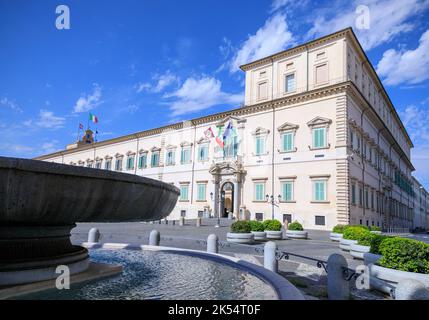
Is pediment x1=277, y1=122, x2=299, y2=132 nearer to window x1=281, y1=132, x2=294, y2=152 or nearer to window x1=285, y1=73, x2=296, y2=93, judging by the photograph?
window x1=281, y1=132, x2=294, y2=152

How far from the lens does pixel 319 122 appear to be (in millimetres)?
25531

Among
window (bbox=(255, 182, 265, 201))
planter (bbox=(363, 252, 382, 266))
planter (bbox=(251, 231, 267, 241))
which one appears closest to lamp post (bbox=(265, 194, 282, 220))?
window (bbox=(255, 182, 265, 201))

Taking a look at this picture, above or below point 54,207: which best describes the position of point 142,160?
above

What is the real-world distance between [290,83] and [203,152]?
11689mm

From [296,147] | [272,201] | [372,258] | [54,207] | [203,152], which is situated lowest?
[372,258]

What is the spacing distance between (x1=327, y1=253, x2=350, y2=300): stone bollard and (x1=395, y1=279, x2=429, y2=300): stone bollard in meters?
1.49

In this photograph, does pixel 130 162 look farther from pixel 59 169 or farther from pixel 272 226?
pixel 59 169

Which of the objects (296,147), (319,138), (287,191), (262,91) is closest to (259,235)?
(287,191)

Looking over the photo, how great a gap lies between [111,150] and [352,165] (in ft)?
116

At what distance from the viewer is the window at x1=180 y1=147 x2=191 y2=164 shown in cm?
3591

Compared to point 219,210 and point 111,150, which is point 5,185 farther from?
point 111,150

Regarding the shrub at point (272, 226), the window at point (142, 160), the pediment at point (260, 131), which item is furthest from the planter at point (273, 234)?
the window at point (142, 160)

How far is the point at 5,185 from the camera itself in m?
2.76
